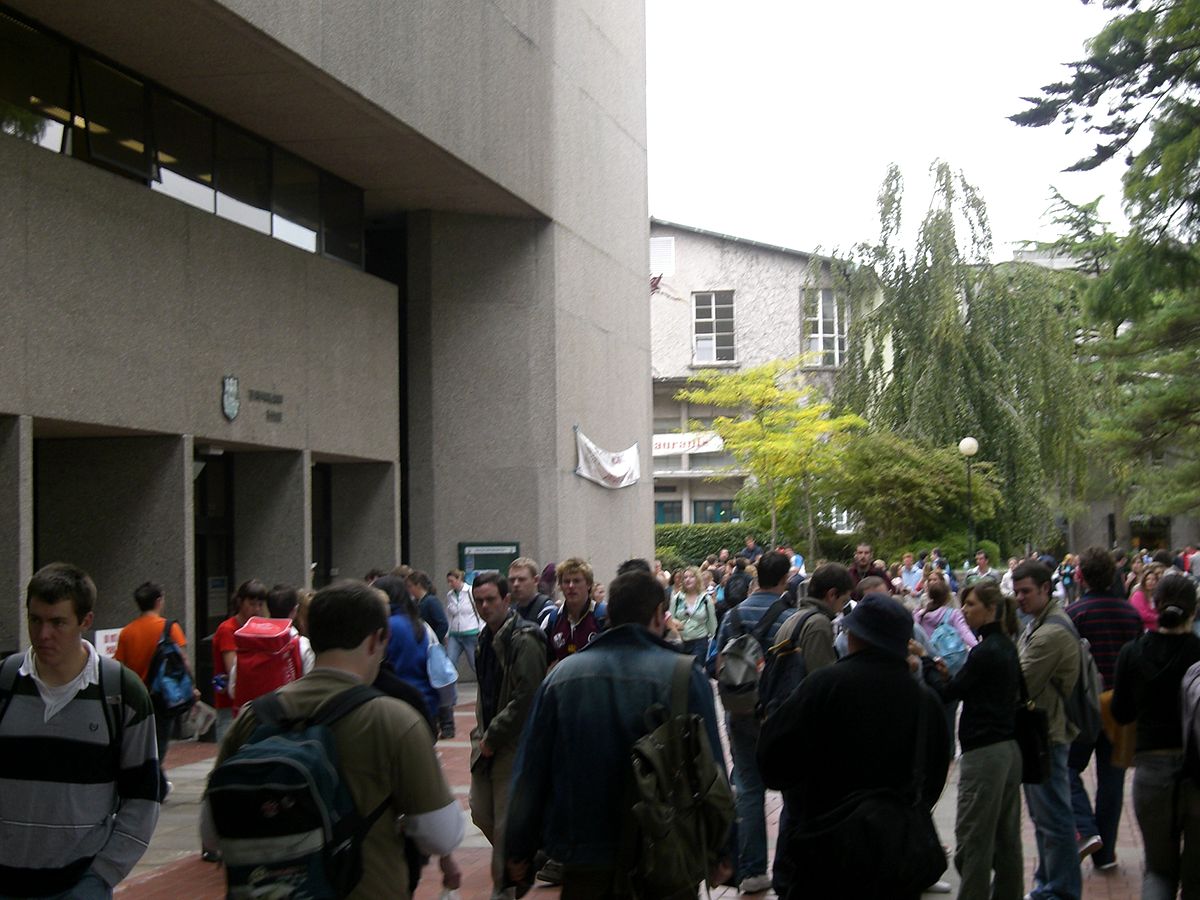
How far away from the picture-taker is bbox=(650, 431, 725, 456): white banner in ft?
181

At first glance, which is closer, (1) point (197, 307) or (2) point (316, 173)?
(1) point (197, 307)

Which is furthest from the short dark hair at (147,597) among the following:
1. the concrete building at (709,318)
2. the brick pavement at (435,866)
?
the concrete building at (709,318)

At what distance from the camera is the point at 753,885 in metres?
8.47

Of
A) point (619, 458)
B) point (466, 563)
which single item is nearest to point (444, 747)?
point (466, 563)

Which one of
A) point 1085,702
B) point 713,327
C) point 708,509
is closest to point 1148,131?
point 1085,702

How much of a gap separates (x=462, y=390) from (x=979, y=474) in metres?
20.6

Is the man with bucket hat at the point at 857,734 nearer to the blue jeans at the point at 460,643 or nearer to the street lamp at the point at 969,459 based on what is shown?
the blue jeans at the point at 460,643

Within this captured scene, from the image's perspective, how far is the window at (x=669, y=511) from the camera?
5769 cm

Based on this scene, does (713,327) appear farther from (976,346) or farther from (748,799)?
(748,799)

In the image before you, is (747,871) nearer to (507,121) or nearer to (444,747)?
(444,747)

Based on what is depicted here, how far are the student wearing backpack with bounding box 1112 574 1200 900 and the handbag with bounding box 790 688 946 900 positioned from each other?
1651 millimetres

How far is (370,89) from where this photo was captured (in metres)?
15.9

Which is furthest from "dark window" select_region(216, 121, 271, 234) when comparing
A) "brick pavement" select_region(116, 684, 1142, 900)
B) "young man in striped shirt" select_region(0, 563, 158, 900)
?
"young man in striped shirt" select_region(0, 563, 158, 900)

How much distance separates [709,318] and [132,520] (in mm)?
42088
